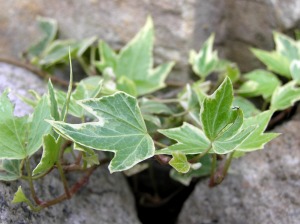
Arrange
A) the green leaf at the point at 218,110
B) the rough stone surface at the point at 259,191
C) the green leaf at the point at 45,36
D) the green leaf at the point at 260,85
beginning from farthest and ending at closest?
1. the green leaf at the point at 45,36
2. the green leaf at the point at 260,85
3. the rough stone surface at the point at 259,191
4. the green leaf at the point at 218,110

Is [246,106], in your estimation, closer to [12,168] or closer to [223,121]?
[223,121]

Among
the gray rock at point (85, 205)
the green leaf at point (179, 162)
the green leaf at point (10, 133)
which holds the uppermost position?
the green leaf at point (179, 162)

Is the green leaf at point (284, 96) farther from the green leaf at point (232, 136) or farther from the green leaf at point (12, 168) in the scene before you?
the green leaf at point (12, 168)

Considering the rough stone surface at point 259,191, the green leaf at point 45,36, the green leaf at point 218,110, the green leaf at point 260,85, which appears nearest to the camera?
the green leaf at point 218,110

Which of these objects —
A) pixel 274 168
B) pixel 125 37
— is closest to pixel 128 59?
pixel 125 37

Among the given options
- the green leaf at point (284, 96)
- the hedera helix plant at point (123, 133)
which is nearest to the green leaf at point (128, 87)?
the hedera helix plant at point (123, 133)

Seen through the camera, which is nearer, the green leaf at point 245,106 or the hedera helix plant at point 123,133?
the hedera helix plant at point 123,133

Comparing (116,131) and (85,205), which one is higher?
(116,131)

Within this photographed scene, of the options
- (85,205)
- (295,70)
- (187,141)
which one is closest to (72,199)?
(85,205)
